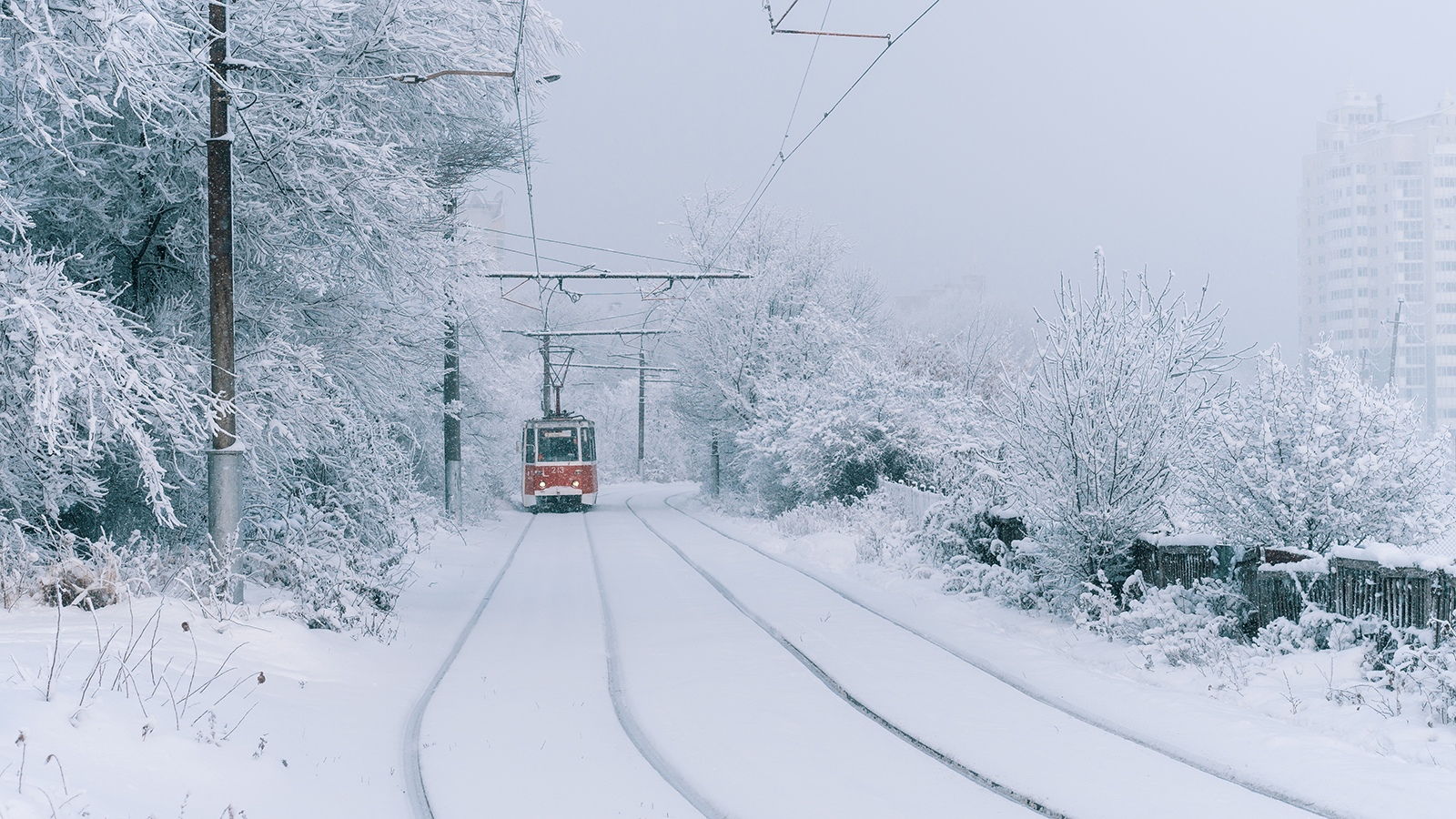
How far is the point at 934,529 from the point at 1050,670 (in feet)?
22.6

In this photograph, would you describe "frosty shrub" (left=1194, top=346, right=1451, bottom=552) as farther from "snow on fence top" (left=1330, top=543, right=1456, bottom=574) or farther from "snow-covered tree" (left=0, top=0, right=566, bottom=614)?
"snow-covered tree" (left=0, top=0, right=566, bottom=614)

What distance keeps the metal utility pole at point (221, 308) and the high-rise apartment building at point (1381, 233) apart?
9957 centimetres

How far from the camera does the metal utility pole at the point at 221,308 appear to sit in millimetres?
9211

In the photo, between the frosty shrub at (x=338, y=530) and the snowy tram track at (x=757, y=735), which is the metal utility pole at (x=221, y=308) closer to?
the frosty shrub at (x=338, y=530)

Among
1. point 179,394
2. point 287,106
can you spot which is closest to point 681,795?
point 179,394

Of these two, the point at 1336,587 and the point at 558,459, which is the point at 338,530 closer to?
the point at 1336,587

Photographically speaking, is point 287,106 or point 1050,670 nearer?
point 1050,670

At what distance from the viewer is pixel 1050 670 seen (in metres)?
8.82

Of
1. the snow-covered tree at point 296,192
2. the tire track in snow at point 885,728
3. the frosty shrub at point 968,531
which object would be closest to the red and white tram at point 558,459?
the frosty shrub at point 968,531

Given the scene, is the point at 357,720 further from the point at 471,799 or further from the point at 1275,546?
the point at 1275,546

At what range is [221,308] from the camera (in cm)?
932

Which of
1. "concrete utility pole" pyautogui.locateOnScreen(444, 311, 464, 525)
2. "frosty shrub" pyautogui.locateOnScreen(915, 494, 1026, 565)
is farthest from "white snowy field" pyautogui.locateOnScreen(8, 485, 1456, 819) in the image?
"concrete utility pole" pyautogui.locateOnScreen(444, 311, 464, 525)

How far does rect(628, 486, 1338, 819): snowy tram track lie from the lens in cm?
539

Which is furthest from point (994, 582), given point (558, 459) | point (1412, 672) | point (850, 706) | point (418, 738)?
point (558, 459)
